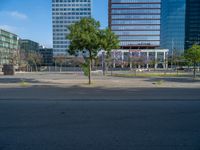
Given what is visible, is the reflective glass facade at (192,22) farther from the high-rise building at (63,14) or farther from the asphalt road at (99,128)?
the asphalt road at (99,128)

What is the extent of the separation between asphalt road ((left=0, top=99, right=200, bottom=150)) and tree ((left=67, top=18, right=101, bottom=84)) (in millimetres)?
9686

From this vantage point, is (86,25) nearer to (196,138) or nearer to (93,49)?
(93,49)

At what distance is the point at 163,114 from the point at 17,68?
71900mm

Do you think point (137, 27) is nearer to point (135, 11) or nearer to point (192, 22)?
point (135, 11)

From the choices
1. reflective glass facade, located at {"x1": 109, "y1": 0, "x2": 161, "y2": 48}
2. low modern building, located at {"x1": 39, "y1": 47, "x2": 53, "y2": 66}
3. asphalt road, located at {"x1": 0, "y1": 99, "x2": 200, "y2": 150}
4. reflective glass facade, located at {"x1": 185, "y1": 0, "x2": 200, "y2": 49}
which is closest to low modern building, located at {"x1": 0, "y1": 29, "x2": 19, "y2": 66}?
low modern building, located at {"x1": 39, "y1": 47, "x2": 53, "y2": 66}

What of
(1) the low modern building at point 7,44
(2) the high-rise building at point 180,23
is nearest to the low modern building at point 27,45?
(1) the low modern building at point 7,44

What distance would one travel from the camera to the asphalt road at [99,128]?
4402 millimetres

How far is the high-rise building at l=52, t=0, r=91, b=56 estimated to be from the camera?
130875 mm

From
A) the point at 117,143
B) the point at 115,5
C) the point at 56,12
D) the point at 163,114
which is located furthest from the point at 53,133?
the point at 56,12

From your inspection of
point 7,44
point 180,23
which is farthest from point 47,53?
point 180,23

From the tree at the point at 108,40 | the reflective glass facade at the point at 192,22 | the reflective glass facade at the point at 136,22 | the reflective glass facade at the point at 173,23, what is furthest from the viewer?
the reflective glass facade at the point at 192,22

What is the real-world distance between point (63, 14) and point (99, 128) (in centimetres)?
13674

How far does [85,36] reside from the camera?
53.6 ft

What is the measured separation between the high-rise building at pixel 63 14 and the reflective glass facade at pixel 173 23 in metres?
53.9
